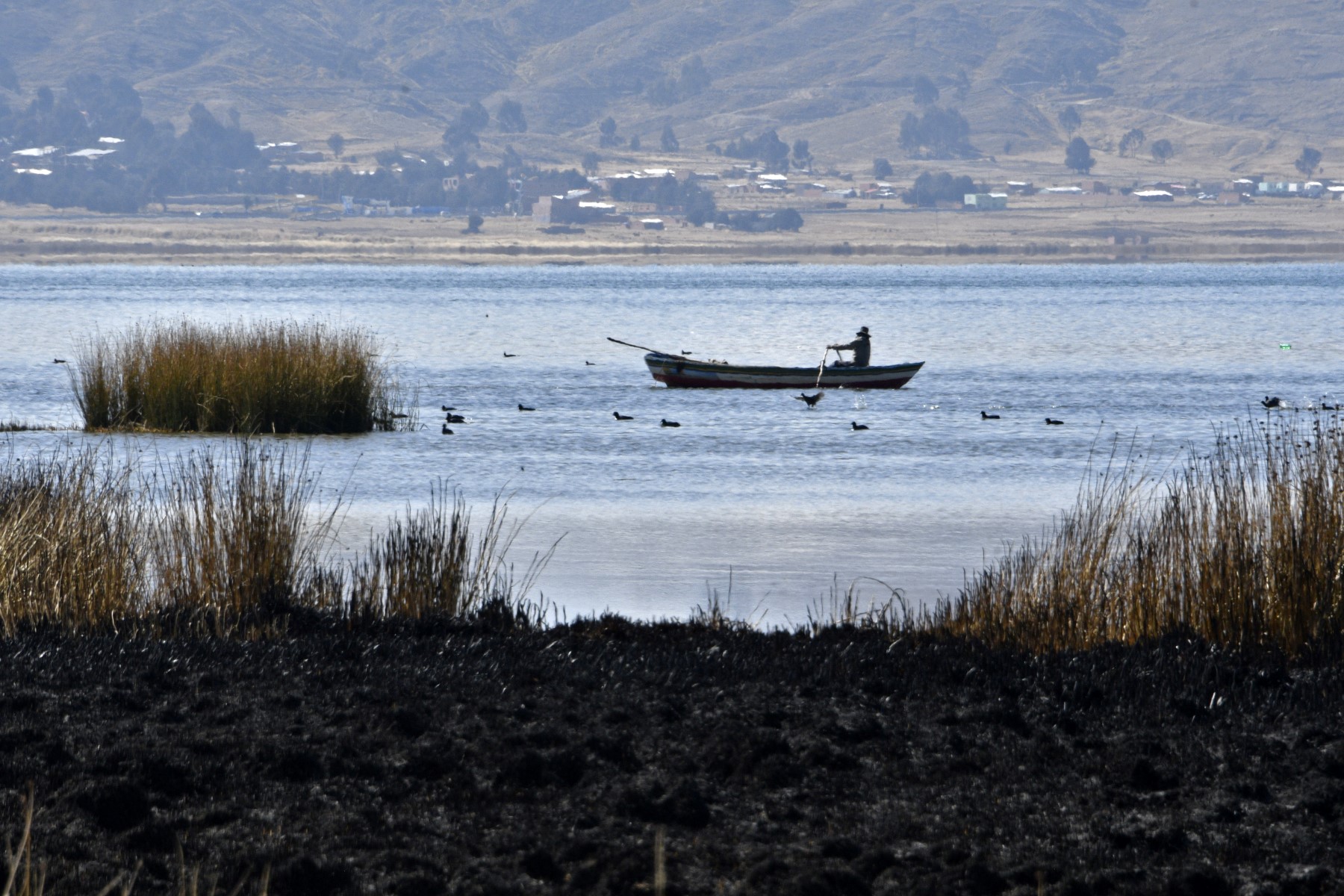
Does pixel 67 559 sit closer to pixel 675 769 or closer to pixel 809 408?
pixel 675 769

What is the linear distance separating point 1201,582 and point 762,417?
23.7 m

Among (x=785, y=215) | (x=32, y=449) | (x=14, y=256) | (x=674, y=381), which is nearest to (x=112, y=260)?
(x=14, y=256)

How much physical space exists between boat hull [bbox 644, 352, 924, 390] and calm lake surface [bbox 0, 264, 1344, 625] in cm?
35

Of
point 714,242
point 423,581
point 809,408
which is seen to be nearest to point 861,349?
point 809,408

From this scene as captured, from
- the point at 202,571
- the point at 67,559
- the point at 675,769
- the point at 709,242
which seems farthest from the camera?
the point at 709,242

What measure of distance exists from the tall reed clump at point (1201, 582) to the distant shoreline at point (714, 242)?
155 m

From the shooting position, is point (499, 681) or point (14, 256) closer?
point (499, 681)

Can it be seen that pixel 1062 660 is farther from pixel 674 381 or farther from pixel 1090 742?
pixel 674 381

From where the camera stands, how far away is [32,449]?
23344 millimetres

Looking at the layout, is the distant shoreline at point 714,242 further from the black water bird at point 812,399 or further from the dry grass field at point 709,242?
the black water bird at point 812,399

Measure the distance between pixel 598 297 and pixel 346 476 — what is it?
3340 inches

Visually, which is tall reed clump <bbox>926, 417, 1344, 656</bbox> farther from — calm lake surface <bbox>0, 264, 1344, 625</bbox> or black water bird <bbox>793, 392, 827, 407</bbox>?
black water bird <bbox>793, 392, 827, 407</bbox>

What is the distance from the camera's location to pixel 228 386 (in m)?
25.0

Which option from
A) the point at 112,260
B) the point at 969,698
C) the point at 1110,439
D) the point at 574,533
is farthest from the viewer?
the point at 112,260
